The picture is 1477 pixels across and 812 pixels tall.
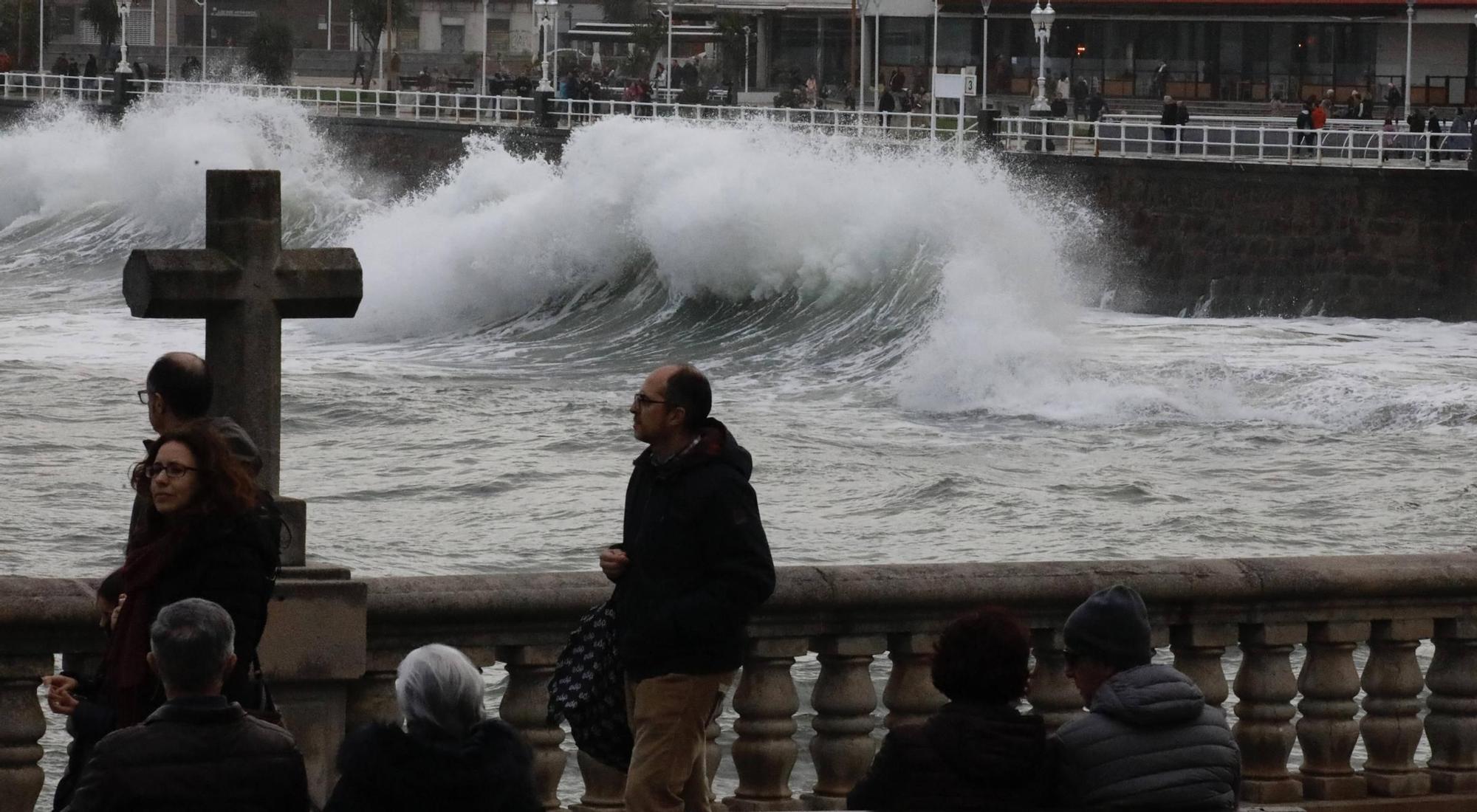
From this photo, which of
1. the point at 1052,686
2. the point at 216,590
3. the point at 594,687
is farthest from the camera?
the point at 1052,686

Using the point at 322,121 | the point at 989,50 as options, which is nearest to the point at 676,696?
the point at 322,121

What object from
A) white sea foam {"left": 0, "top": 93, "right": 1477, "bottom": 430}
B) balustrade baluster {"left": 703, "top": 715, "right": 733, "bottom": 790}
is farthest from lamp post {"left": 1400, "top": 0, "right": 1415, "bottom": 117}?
balustrade baluster {"left": 703, "top": 715, "right": 733, "bottom": 790}

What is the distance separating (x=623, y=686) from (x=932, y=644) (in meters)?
0.72

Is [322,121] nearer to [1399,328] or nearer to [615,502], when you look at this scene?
[1399,328]

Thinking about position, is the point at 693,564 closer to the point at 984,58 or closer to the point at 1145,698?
the point at 1145,698

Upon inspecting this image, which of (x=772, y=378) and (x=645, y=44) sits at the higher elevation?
(x=645, y=44)

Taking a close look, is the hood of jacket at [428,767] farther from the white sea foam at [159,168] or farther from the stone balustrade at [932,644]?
the white sea foam at [159,168]

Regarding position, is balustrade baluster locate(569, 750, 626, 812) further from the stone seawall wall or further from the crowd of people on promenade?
the stone seawall wall

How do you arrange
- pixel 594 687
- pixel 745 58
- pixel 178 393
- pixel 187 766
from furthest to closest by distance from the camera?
pixel 745 58 < pixel 594 687 < pixel 178 393 < pixel 187 766

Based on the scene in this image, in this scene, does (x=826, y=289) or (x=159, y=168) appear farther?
(x=159, y=168)

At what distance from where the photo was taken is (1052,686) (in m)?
4.97

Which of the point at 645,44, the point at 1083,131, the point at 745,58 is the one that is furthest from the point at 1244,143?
the point at 645,44

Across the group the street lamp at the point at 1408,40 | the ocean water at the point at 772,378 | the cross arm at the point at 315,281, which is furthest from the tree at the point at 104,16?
the cross arm at the point at 315,281

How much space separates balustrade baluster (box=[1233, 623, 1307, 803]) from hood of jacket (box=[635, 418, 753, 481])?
50.4 inches
